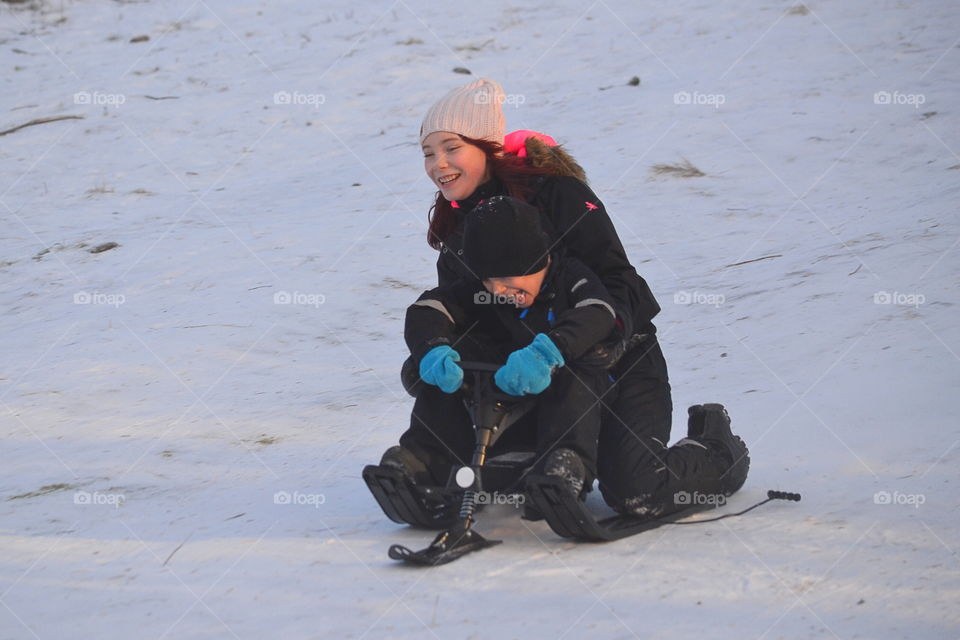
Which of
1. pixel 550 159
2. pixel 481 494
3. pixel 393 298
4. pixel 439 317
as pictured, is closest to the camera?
pixel 481 494

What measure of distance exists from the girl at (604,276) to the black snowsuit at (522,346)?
8 cm

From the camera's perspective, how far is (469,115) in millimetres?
3600

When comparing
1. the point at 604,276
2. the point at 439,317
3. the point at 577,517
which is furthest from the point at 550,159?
the point at 577,517

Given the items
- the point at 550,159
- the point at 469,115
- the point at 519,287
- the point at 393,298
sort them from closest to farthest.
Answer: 1. the point at 519,287
2. the point at 469,115
3. the point at 550,159
4. the point at 393,298

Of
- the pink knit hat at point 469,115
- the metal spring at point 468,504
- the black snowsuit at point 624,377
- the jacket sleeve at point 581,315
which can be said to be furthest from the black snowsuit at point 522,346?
the pink knit hat at point 469,115

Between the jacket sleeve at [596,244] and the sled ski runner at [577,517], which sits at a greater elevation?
the jacket sleeve at [596,244]

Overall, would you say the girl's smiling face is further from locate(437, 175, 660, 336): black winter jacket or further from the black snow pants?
the black snow pants

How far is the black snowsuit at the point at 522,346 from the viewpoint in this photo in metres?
3.22

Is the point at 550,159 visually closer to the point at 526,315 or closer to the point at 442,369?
the point at 526,315

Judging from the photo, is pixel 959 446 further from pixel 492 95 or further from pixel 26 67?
pixel 26 67

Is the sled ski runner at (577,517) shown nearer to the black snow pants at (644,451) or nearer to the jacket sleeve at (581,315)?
the black snow pants at (644,451)

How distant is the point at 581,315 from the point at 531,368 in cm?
25

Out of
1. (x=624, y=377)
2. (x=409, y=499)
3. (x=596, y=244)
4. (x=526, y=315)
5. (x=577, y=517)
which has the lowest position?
(x=409, y=499)

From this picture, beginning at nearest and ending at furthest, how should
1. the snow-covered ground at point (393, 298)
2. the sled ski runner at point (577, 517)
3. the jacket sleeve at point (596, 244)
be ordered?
1. the snow-covered ground at point (393, 298)
2. the sled ski runner at point (577, 517)
3. the jacket sleeve at point (596, 244)
